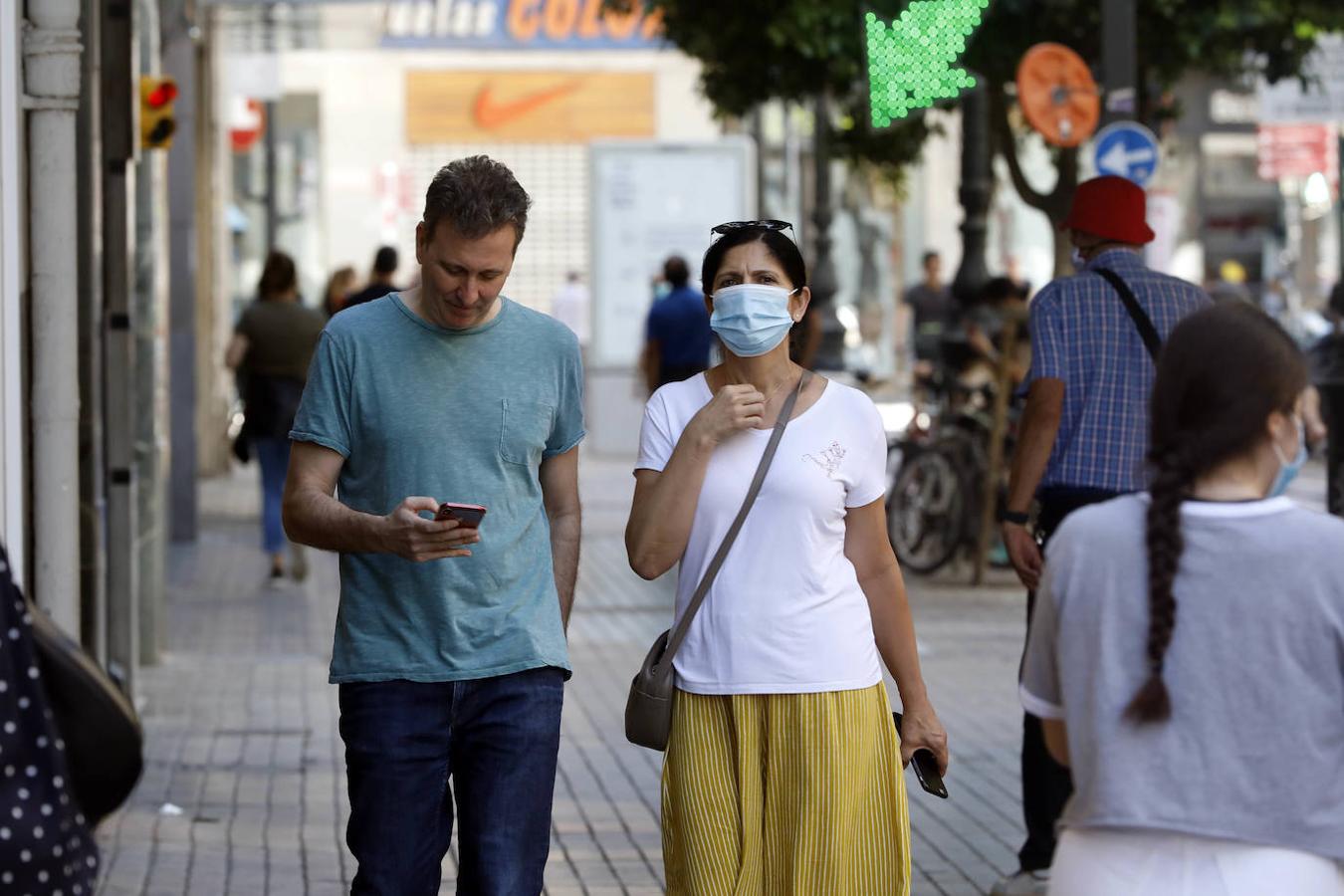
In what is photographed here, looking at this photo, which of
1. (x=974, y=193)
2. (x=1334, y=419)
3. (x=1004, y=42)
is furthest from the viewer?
(x=974, y=193)

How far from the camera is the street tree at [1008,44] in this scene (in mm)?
14375

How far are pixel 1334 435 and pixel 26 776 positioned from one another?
923cm

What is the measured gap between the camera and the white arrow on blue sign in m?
11.4

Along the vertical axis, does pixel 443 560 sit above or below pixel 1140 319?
below

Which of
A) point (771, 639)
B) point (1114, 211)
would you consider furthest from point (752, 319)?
point (1114, 211)

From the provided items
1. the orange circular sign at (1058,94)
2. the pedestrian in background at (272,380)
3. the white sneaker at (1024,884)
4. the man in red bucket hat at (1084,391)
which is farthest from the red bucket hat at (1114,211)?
the pedestrian in background at (272,380)

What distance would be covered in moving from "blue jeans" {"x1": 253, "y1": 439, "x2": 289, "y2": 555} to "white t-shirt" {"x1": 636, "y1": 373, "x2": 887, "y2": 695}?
9.67 meters

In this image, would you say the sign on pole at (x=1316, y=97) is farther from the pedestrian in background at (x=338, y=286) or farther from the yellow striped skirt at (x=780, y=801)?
the yellow striped skirt at (x=780, y=801)

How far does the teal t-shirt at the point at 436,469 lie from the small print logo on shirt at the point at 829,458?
49 centimetres

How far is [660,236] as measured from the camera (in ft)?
81.8

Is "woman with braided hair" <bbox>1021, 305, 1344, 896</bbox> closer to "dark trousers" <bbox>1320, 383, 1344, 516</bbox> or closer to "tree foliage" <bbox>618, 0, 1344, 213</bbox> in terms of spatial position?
"dark trousers" <bbox>1320, 383, 1344, 516</bbox>

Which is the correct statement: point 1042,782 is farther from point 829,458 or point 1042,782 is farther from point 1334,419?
point 1334,419

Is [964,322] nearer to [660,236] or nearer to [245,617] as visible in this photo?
[245,617]

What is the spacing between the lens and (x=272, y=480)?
13.9 m
